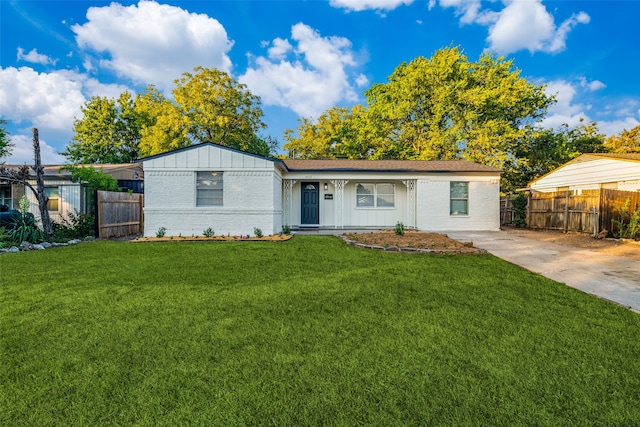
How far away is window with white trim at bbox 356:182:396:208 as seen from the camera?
50.5 ft

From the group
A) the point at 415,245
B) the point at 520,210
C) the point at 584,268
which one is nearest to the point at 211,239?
the point at 415,245

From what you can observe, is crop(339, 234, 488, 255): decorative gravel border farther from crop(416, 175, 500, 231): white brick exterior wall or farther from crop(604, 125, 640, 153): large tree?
crop(604, 125, 640, 153): large tree

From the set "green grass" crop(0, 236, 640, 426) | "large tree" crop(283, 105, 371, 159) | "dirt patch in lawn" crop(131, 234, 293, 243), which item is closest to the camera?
"green grass" crop(0, 236, 640, 426)

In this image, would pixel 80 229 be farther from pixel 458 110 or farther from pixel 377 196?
pixel 458 110

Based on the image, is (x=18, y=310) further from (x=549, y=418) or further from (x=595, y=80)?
(x=595, y=80)

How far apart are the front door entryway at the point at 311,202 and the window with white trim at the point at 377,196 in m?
1.99

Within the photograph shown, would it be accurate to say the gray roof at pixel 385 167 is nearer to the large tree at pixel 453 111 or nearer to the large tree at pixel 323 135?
the large tree at pixel 453 111

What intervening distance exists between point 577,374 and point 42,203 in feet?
46.4

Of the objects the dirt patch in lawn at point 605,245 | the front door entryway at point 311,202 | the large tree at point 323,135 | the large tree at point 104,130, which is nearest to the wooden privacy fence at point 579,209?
the dirt patch in lawn at point 605,245

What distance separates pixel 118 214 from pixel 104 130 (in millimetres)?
26810

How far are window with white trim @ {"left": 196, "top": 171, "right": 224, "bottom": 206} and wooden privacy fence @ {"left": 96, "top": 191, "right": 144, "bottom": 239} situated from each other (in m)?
3.26

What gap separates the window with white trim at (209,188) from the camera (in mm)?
11891

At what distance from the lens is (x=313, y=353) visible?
8.68 feet

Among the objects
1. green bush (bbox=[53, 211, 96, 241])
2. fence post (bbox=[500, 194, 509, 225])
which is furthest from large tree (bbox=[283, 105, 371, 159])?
green bush (bbox=[53, 211, 96, 241])
